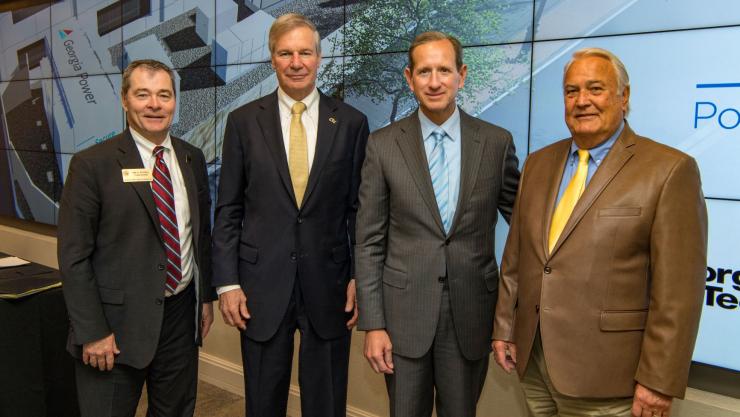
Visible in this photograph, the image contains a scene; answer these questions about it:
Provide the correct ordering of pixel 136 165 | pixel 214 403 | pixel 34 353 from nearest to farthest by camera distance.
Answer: pixel 136 165, pixel 34 353, pixel 214 403

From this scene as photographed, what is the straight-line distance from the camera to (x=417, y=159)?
1.79 m

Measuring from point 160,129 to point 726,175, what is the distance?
82.5 inches

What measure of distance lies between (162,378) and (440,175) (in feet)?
4.37

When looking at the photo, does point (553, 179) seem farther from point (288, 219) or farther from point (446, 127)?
point (288, 219)

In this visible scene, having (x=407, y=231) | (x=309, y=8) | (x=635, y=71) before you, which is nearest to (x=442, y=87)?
(x=407, y=231)

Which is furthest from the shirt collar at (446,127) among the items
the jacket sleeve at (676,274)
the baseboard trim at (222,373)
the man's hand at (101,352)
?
the baseboard trim at (222,373)

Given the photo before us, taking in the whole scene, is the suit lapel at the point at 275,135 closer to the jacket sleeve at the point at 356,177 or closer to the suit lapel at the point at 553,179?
the jacket sleeve at the point at 356,177

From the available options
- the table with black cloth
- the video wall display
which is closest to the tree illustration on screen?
the video wall display

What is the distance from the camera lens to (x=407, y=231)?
1792 millimetres

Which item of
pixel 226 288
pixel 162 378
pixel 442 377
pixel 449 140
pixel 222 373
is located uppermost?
pixel 449 140

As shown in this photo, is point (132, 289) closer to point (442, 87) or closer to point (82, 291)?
point (82, 291)

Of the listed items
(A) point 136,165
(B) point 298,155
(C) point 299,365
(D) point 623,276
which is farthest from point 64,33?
(D) point 623,276

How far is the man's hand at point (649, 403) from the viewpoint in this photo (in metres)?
1.44

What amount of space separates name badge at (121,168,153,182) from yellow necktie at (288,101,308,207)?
20.4 inches
